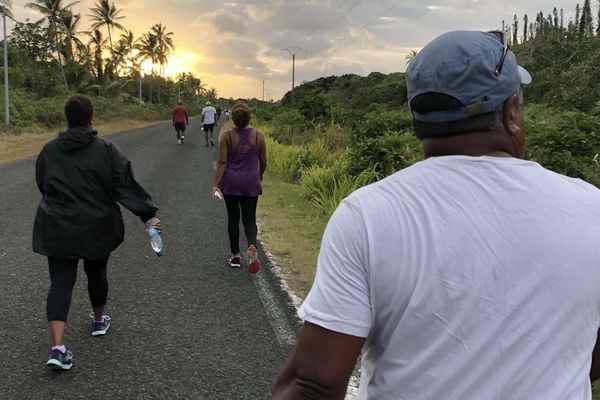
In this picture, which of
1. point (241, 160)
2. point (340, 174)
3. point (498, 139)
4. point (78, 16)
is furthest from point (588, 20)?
point (498, 139)

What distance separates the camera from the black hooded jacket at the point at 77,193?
11.4ft

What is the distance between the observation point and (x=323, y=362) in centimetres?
112

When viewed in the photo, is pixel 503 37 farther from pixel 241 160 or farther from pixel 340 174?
pixel 340 174

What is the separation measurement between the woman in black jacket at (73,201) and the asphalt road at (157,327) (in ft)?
0.90

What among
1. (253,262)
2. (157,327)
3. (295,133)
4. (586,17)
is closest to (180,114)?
(295,133)

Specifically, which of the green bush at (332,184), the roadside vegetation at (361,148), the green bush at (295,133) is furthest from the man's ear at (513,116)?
the green bush at (295,133)

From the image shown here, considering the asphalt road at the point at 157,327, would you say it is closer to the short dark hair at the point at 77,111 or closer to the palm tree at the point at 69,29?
the short dark hair at the point at 77,111

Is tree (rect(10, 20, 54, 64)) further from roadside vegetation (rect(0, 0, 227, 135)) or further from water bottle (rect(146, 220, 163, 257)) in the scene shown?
water bottle (rect(146, 220, 163, 257))

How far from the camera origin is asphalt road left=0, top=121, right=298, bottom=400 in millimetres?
3297

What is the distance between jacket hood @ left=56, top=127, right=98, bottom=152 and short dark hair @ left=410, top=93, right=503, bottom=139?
278 cm

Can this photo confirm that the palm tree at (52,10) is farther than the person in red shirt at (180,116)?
Yes

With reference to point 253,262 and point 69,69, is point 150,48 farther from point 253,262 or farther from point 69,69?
point 253,262

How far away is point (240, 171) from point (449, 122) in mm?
4369

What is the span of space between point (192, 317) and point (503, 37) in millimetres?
3564
